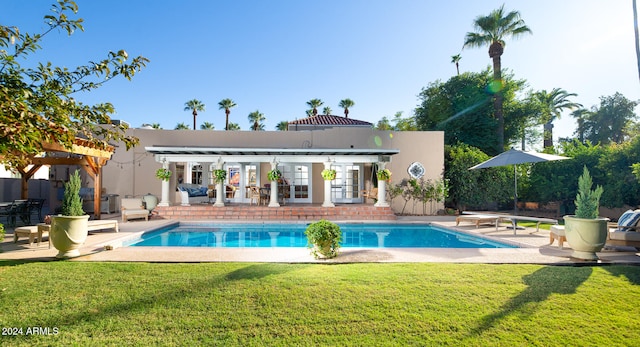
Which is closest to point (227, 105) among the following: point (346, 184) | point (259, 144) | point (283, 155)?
point (259, 144)

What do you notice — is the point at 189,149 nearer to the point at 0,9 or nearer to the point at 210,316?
the point at 0,9

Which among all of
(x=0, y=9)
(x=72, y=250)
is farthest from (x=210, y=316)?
(x=0, y=9)

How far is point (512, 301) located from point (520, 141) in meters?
27.2

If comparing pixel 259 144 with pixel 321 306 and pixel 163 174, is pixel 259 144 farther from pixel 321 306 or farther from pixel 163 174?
pixel 321 306

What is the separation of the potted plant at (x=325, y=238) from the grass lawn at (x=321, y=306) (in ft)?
2.93

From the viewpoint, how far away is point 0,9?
4.56 metres

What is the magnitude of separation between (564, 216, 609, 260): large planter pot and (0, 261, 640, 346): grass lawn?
502mm

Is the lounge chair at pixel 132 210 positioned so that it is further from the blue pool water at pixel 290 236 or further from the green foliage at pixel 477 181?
the green foliage at pixel 477 181

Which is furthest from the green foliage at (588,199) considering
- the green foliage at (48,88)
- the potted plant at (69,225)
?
the potted plant at (69,225)

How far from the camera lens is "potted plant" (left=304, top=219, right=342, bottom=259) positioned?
5.78 meters

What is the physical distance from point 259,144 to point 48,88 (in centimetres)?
1231

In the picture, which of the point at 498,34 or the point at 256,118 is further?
the point at 256,118

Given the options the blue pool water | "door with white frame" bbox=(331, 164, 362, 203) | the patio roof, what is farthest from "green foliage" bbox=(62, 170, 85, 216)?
"door with white frame" bbox=(331, 164, 362, 203)

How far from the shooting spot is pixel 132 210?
1141cm
